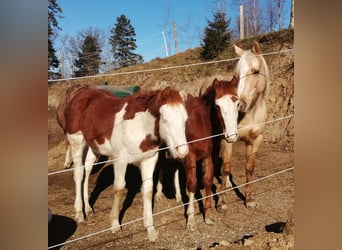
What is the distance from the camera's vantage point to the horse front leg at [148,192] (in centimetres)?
160

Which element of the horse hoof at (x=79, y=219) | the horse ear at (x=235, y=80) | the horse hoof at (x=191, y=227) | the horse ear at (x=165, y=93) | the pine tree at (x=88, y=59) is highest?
the pine tree at (x=88, y=59)

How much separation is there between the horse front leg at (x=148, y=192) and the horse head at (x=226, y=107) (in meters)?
0.36

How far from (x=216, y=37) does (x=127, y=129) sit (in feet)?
2.09

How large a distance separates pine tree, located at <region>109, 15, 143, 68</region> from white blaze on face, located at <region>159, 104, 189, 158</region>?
0.79ft

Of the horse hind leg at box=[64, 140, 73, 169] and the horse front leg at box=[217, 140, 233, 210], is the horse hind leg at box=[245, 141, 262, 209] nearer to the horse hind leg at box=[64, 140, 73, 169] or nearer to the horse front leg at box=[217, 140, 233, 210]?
the horse front leg at box=[217, 140, 233, 210]

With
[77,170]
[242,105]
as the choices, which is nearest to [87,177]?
[77,170]

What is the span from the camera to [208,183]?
175cm

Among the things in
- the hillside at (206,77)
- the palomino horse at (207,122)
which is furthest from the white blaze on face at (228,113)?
the hillside at (206,77)

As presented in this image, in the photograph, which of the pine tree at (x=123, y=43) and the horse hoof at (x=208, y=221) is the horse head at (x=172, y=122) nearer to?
the pine tree at (x=123, y=43)

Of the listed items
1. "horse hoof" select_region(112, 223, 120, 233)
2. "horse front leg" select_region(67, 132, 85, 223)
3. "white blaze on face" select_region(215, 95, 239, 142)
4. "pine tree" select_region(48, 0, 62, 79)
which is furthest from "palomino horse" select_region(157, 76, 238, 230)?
"pine tree" select_region(48, 0, 62, 79)
